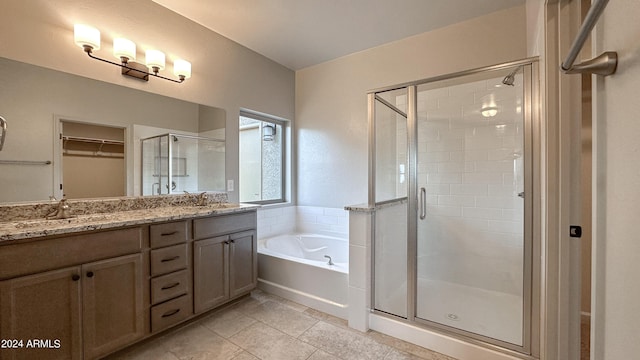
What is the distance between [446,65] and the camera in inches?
102

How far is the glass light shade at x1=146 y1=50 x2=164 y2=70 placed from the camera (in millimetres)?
2131

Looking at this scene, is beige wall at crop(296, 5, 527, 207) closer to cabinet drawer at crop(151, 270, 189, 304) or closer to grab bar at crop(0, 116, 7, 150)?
cabinet drawer at crop(151, 270, 189, 304)

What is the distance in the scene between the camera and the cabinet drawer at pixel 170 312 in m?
1.77

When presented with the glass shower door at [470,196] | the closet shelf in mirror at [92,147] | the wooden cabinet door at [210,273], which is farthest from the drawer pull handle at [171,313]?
the glass shower door at [470,196]

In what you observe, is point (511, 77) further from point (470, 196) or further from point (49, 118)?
point (49, 118)

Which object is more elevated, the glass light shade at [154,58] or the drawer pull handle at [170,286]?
the glass light shade at [154,58]

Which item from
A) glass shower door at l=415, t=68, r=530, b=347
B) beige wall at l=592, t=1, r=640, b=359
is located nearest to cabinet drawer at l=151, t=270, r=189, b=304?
glass shower door at l=415, t=68, r=530, b=347

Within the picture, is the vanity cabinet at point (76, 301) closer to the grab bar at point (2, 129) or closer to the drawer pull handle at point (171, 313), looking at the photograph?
the drawer pull handle at point (171, 313)

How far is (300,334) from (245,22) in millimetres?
2783

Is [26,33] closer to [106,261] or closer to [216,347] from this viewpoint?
[106,261]

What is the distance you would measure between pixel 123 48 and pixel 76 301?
174 centimetres

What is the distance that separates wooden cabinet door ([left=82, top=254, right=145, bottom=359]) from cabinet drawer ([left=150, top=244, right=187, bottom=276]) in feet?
0.28

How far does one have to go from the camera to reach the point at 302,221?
358cm

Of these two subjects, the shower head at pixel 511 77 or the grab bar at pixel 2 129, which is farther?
the shower head at pixel 511 77
